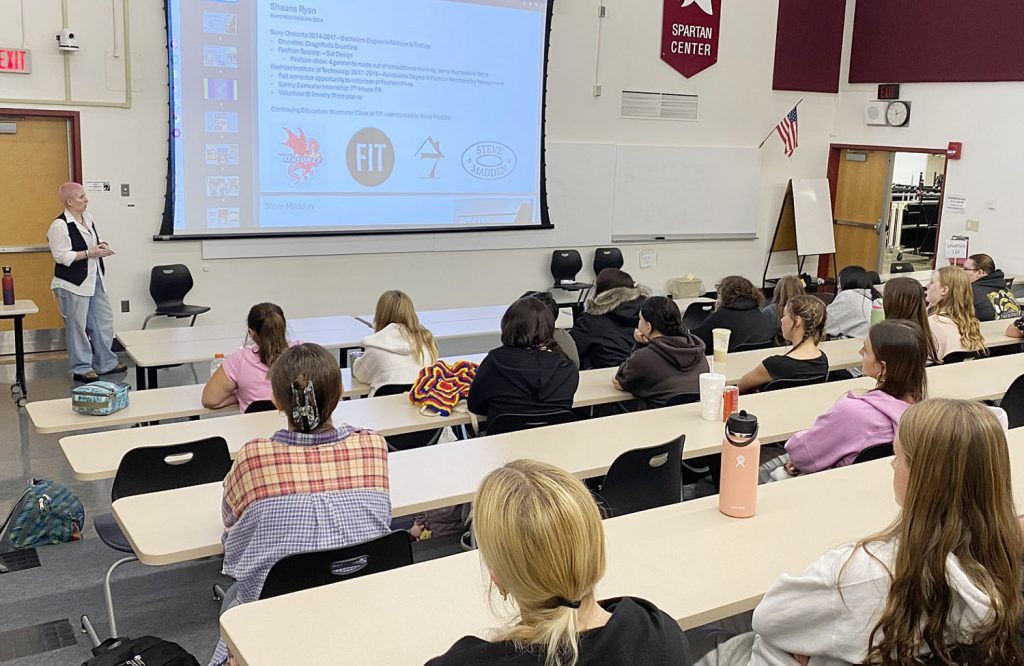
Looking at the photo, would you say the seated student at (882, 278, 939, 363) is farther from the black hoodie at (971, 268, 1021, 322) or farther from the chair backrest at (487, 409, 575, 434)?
the black hoodie at (971, 268, 1021, 322)

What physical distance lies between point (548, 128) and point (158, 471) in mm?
7018

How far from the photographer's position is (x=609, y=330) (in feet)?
17.7

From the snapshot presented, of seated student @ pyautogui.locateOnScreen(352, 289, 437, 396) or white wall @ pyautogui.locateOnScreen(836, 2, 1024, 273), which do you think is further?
white wall @ pyautogui.locateOnScreen(836, 2, 1024, 273)

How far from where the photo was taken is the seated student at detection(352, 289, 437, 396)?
181 inches

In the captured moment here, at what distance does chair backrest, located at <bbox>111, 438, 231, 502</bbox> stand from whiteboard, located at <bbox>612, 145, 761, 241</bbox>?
7.36 m

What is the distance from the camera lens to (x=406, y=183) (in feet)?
29.0

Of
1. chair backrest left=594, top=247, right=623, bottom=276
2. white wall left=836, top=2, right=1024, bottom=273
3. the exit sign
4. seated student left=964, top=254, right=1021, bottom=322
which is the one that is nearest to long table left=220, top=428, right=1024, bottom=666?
seated student left=964, top=254, right=1021, bottom=322

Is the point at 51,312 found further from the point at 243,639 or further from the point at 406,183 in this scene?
the point at 243,639

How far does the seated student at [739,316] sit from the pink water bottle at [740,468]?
3.07m

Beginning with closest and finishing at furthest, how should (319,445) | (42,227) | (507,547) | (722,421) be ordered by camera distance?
(507,547)
(319,445)
(722,421)
(42,227)

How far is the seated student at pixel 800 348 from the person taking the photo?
4.34 meters

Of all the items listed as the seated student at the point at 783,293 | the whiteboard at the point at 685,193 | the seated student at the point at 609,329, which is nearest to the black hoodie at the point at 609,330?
the seated student at the point at 609,329

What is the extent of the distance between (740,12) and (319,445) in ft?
31.1

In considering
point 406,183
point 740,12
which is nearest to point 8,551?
point 406,183
